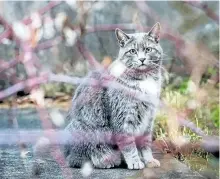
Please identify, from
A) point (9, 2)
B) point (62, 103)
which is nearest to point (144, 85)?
point (62, 103)

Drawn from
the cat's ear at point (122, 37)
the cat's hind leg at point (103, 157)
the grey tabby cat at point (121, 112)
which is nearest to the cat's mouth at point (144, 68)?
the grey tabby cat at point (121, 112)

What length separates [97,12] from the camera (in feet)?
22.3

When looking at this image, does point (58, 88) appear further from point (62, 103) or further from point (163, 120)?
point (163, 120)

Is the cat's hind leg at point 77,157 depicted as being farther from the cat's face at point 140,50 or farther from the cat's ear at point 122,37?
the cat's ear at point 122,37

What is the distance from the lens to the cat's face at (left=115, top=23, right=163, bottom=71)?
3445 millimetres

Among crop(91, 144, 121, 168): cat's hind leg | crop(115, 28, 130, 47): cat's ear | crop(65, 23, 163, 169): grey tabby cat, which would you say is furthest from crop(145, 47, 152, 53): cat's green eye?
crop(91, 144, 121, 168): cat's hind leg

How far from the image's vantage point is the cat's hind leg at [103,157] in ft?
11.3

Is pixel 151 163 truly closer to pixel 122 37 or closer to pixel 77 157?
pixel 77 157

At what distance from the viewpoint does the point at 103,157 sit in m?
3.44

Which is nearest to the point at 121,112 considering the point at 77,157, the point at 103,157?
the point at 103,157

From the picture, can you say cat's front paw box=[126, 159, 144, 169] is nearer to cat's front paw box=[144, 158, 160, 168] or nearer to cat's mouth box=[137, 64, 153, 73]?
cat's front paw box=[144, 158, 160, 168]

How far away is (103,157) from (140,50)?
0.69 m

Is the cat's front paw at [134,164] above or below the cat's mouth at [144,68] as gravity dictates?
below

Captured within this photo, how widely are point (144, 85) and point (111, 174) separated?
58 centimetres
